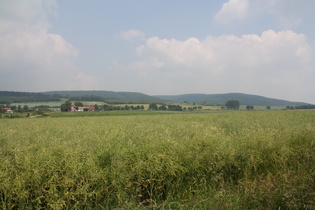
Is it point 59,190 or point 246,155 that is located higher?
point 246,155

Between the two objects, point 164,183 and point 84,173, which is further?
point 164,183

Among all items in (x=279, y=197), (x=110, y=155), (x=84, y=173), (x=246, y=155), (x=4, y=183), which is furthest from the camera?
(x=246, y=155)

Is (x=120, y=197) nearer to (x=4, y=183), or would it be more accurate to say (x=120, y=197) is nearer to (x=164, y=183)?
(x=164, y=183)

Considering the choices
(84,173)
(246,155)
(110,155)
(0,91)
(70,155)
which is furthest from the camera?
(0,91)

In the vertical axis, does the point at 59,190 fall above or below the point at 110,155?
below

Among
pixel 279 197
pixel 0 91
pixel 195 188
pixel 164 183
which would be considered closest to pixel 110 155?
pixel 164 183

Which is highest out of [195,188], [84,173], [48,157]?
[48,157]

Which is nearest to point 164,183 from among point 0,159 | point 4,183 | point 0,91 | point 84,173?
point 84,173

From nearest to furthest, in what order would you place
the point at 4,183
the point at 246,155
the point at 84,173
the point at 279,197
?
the point at 4,183
the point at 279,197
the point at 84,173
the point at 246,155

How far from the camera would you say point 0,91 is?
15600 centimetres

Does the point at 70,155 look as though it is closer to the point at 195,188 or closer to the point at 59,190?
the point at 59,190

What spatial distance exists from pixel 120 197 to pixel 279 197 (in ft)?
10.5

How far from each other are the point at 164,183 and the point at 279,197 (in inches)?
94.1

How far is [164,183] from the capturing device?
4.41m
